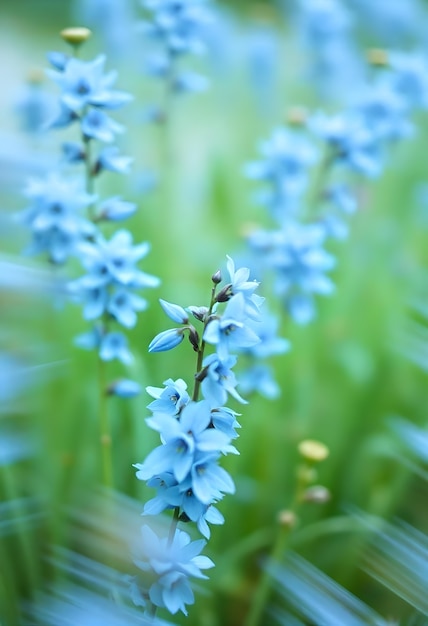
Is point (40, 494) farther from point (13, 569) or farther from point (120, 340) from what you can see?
point (120, 340)

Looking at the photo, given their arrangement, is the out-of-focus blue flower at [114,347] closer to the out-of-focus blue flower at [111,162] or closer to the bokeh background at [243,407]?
the bokeh background at [243,407]

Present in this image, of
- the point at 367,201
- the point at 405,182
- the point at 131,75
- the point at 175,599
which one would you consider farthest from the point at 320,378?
the point at 131,75

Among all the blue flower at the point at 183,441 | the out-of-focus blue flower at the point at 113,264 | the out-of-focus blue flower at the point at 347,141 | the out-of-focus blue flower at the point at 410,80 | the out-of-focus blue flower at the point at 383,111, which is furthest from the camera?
the out-of-focus blue flower at the point at 410,80

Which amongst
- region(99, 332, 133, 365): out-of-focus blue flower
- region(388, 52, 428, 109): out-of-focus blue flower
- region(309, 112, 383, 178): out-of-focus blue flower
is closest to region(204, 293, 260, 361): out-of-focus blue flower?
region(99, 332, 133, 365): out-of-focus blue flower

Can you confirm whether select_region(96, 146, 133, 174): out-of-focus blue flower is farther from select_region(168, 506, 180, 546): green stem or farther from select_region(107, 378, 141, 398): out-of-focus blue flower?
select_region(168, 506, 180, 546): green stem

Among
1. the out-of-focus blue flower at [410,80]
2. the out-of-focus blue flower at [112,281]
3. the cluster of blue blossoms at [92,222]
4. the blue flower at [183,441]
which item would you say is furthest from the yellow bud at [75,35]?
the out-of-focus blue flower at [410,80]
